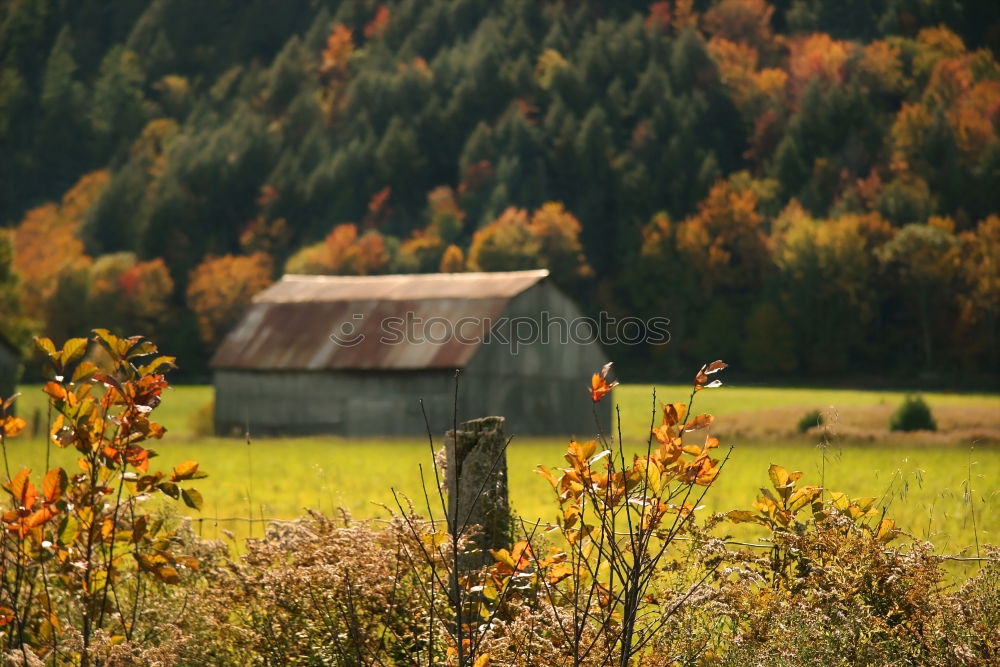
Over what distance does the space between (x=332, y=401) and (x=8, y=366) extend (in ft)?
36.2

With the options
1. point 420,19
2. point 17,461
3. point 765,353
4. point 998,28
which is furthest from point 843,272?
point 420,19

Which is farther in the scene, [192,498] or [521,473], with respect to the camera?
[521,473]

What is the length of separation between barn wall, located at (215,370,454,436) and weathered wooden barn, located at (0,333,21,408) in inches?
251

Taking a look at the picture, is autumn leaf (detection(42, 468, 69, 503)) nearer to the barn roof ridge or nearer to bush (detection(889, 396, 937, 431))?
the barn roof ridge

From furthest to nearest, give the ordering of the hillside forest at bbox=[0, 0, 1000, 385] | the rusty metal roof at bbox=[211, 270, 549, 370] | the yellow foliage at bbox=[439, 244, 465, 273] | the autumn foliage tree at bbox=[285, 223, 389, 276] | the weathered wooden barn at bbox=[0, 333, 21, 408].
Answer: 1. the autumn foliage tree at bbox=[285, 223, 389, 276]
2. the yellow foliage at bbox=[439, 244, 465, 273]
3. the hillside forest at bbox=[0, 0, 1000, 385]
4. the weathered wooden barn at bbox=[0, 333, 21, 408]
5. the rusty metal roof at bbox=[211, 270, 549, 370]

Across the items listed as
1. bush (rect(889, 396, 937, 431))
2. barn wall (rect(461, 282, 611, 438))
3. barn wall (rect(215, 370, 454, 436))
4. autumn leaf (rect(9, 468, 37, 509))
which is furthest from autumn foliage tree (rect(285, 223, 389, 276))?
autumn leaf (rect(9, 468, 37, 509))

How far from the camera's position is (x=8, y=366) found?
38938 millimetres

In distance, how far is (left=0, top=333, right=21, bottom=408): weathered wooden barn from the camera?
1517 inches

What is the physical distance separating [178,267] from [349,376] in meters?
73.7

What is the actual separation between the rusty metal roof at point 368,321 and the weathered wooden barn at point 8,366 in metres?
6.61

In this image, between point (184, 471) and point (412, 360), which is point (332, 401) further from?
point (184, 471)

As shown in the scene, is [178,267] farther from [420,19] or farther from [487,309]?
[487,309]

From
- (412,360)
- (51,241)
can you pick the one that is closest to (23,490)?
(412,360)

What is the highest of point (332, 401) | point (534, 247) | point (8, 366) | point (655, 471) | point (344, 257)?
point (344, 257)
